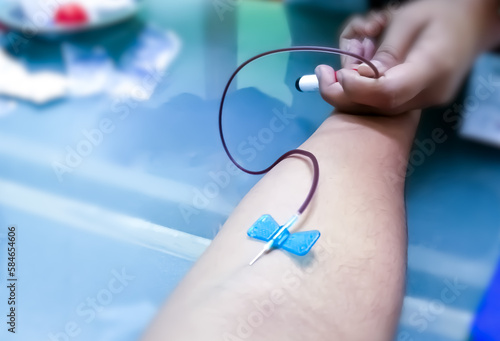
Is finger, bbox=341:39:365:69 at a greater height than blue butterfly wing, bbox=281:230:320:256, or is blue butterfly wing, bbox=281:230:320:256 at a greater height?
finger, bbox=341:39:365:69

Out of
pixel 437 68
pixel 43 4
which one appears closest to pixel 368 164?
pixel 437 68

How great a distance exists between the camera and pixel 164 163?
823 millimetres

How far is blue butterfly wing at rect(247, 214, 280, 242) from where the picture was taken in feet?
1.75

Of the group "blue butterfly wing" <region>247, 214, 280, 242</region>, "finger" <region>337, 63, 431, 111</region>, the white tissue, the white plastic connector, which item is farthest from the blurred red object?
"blue butterfly wing" <region>247, 214, 280, 242</region>

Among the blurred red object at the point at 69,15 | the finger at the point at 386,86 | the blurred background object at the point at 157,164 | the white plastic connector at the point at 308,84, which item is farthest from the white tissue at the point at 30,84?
the finger at the point at 386,86

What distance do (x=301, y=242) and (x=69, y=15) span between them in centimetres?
96

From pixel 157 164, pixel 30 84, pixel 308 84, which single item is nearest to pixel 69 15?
pixel 30 84

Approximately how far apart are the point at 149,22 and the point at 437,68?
2.57 feet

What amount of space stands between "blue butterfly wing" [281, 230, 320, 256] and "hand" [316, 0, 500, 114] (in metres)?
0.29

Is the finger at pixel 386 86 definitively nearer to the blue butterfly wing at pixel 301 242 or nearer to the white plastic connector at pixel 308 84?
the white plastic connector at pixel 308 84

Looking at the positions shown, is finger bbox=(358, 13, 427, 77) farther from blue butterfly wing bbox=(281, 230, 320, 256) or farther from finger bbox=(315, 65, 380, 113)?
blue butterfly wing bbox=(281, 230, 320, 256)

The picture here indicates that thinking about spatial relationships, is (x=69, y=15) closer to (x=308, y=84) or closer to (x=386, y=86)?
(x=308, y=84)

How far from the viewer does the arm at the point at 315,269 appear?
0.47 metres

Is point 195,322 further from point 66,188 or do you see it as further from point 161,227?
point 66,188
